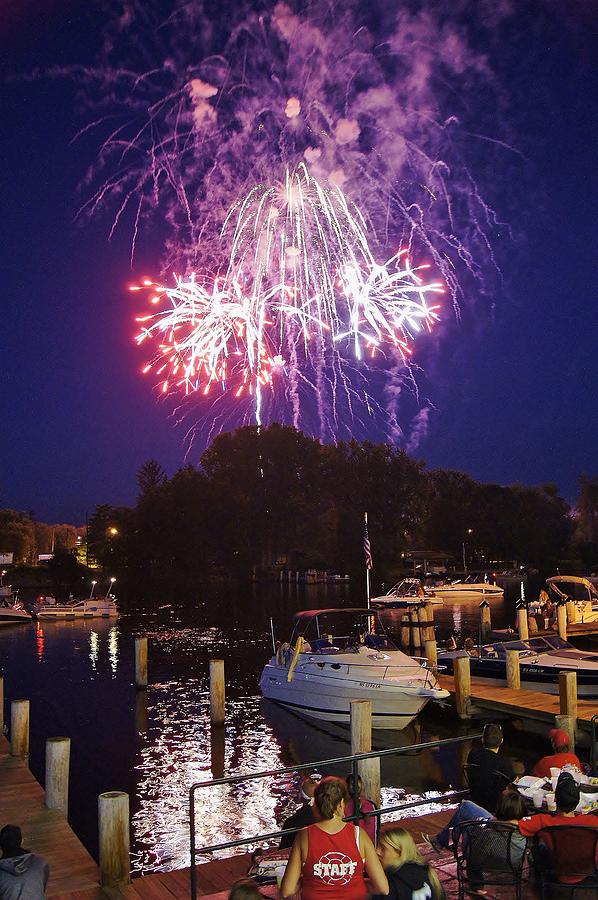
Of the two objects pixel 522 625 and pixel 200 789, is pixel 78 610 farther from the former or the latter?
pixel 200 789

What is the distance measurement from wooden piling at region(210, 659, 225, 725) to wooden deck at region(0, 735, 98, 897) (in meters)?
7.85

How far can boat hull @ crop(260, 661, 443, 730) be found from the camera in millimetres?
21188

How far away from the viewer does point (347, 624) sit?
56.3 meters

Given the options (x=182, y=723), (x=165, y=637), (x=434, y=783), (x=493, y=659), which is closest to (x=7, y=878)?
(x=434, y=783)

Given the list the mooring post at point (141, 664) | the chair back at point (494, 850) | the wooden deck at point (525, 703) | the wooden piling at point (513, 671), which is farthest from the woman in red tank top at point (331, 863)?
the mooring post at point (141, 664)

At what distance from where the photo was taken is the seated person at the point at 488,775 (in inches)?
356

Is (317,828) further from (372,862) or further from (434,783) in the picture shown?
(434,783)

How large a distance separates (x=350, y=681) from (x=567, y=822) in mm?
15197

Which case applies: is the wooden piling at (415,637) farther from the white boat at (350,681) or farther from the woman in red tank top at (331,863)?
the woman in red tank top at (331,863)

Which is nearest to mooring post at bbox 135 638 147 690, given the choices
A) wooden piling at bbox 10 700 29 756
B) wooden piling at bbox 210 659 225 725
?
wooden piling at bbox 210 659 225 725

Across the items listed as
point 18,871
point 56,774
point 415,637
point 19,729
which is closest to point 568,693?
point 56,774

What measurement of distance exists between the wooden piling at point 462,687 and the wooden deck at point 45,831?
12.2m

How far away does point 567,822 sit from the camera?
7012 mm

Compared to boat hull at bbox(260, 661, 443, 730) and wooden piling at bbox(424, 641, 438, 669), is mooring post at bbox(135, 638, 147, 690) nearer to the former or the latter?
boat hull at bbox(260, 661, 443, 730)
